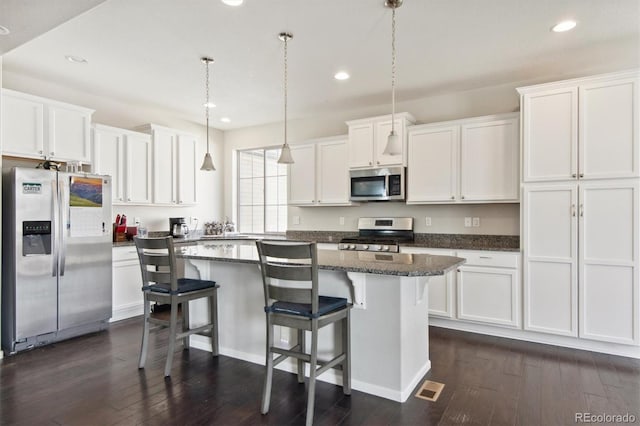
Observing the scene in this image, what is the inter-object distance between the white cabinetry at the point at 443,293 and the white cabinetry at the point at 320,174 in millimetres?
1453

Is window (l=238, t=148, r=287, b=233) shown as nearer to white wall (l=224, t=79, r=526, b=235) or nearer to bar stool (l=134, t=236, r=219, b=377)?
white wall (l=224, t=79, r=526, b=235)

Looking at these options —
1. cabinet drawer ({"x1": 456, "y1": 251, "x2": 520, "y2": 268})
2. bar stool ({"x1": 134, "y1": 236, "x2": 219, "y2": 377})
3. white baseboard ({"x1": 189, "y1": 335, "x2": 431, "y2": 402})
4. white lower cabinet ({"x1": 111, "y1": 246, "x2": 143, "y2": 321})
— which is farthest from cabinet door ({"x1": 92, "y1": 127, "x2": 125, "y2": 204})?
cabinet drawer ({"x1": 456, "y1": 251, "x2": 520, "y2": 268})

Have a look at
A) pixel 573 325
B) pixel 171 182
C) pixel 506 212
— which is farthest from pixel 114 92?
pixel 573 325

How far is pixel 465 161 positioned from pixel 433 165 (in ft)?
1.15

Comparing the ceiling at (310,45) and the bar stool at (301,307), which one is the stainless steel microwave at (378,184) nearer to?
the ceiling at (310,45)

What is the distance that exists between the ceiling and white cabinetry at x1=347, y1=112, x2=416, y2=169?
1.13ft

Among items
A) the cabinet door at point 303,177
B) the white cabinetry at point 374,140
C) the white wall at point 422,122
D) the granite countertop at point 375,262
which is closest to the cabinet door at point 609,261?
the white wall at point 422,122

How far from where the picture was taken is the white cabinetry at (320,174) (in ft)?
16.0

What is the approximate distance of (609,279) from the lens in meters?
3.15

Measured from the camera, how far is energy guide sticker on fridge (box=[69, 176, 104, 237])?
3627 mm

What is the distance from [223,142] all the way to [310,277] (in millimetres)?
4935

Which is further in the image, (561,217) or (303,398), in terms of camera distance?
(561,217)

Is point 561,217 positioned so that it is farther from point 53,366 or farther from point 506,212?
point 53,366

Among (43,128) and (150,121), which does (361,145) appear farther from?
(43,128)
